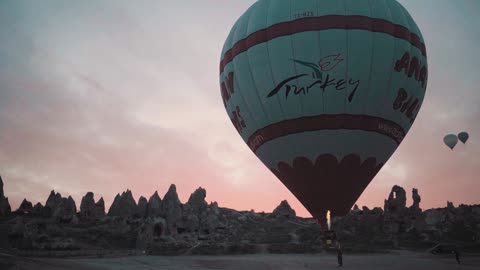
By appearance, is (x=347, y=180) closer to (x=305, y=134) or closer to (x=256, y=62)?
(x=305, y=134)

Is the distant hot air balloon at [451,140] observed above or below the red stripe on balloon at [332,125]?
above

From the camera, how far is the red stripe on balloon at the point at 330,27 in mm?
17484

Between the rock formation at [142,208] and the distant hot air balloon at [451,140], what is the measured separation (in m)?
56.0

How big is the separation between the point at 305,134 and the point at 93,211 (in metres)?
70.9

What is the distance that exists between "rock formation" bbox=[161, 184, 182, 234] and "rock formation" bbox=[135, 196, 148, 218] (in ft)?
13.9

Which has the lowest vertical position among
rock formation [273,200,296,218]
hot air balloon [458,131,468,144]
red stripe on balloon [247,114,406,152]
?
red stripe on balloon [247,114,406,152]

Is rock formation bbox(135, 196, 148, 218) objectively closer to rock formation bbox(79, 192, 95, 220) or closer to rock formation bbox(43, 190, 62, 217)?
rock formation bbox(79, 192, 95, 220)

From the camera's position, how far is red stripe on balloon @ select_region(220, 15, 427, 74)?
17.5 m

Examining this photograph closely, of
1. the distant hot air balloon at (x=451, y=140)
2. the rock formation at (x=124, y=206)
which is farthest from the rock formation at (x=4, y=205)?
the distant hot air balloon at (x=451, y=140)

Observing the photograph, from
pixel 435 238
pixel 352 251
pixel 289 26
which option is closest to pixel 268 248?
pixel 352 251

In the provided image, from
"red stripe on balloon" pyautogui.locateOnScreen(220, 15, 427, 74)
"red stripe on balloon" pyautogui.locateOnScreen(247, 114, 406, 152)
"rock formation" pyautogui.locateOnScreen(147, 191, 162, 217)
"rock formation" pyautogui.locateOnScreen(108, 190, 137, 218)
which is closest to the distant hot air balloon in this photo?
"red stripe on balloon" pyautogui.locateOnScreen(220, 15, 427, 74)

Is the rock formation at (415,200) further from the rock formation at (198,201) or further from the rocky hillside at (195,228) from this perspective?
the rock formation at (198,201)

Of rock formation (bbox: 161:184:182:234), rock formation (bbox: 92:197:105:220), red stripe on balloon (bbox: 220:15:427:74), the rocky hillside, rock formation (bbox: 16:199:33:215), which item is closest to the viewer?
red stripe on balloon (bbox: 220:15:427:74)

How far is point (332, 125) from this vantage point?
17234 millimetres
